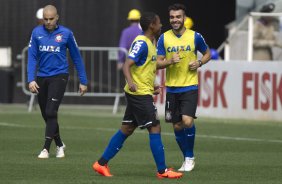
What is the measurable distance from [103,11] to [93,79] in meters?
1.62

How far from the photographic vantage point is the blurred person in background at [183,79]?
528 inches

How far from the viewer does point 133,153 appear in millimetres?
15484

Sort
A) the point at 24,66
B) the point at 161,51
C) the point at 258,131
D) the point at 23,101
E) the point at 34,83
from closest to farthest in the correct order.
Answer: the point at 161,51 → the point at 34,83 → the point at 258,131 → the point at 24,66 → the point at 23,101

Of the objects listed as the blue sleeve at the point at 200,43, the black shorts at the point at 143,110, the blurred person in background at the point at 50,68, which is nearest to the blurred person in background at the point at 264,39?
the blurred person in background at the point at 50,68

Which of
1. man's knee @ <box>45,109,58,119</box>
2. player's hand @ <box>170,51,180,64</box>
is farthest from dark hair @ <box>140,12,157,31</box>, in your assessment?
man's knee @ <box>45,109,58,119</box>

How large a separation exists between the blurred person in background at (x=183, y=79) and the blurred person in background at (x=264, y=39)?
32.6ft

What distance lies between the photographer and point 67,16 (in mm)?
26609

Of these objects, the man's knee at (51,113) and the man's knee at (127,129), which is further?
the man's knee at (51,113)

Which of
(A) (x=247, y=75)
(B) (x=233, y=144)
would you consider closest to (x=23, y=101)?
(A) (x=247, y=75)

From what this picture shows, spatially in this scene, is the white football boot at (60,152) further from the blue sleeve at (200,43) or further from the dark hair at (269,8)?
the dark hair at (269,8)

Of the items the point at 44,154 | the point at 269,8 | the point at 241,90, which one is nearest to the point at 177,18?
the point at 44,154

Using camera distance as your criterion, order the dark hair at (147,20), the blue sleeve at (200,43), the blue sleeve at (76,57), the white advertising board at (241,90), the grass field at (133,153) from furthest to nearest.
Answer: the white advertising board at (241,90) < the blue sleeve at (76,57) < the blue sleeve at (200,43) < the grass field at (133,153) < the dark hair at (147,20)

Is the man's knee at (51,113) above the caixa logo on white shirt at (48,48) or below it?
below

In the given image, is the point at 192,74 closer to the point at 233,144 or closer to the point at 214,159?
the point at 214,159
